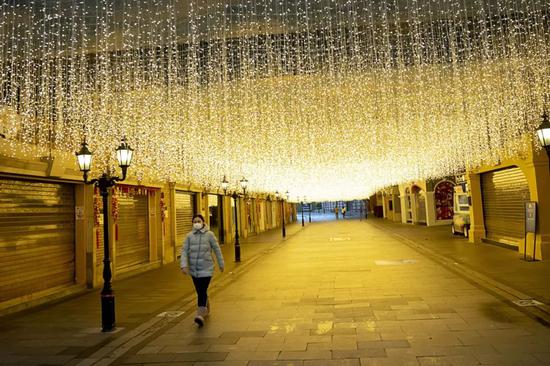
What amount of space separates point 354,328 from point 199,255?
280 centimetres

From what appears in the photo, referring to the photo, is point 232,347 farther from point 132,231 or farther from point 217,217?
point 217,217

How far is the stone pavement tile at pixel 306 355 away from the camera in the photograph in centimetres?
529

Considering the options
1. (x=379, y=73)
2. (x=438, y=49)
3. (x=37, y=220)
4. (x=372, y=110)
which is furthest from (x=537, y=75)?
(x=37, y=220)

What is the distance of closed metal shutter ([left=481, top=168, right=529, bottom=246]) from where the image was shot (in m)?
15.0

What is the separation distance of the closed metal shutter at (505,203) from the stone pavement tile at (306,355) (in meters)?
12.0

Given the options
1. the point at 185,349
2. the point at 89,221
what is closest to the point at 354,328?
the point at 185,349

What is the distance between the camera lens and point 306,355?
5.39 m

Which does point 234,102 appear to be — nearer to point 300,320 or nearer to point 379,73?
point 379,73

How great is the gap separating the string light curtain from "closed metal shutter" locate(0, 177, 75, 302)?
113cm

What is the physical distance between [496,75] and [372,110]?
11.8 ft

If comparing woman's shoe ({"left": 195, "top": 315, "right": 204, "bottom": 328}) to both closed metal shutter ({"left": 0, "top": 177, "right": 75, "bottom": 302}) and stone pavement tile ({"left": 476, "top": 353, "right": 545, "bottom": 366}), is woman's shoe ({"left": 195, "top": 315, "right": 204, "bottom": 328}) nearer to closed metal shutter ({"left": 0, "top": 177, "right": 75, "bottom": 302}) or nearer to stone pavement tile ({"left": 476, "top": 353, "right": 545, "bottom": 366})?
stone pavement tile ({"left": 476, "top": 353, "right": 545, "bottom": 366})

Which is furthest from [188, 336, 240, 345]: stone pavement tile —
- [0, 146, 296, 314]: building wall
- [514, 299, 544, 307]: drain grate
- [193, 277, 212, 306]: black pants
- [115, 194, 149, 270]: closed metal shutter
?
[115, 194, 149, 270]: closed metal shutter

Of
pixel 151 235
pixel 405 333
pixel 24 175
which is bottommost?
pixel 405 333

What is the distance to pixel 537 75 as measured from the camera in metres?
9.87
